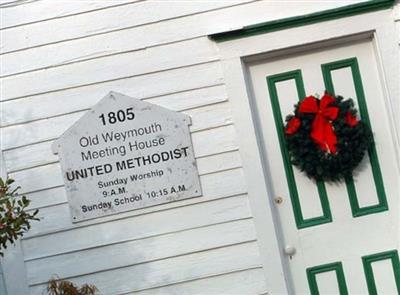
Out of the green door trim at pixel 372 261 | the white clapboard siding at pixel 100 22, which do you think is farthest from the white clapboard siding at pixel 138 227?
the white clapboard siding at pixel 100 22

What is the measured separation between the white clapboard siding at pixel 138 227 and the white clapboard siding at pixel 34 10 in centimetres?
152

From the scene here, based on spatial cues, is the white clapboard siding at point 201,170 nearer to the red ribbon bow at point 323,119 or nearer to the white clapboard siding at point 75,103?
the white clapboard siding at point 75,103

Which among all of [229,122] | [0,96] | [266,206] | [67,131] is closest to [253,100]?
[229,122]

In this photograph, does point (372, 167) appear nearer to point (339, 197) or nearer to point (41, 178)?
point (339, 197)

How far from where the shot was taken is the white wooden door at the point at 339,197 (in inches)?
249

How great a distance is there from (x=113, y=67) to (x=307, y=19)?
4.60 ft

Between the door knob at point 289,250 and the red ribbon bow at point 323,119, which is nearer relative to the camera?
the red ribbon bow at point 323,119

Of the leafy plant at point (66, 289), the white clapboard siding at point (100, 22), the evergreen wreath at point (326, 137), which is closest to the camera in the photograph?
the leafy plant at point (66, 289)

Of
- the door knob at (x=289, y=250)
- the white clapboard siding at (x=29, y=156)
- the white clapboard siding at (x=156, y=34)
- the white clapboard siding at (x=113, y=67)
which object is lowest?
the door knob at (x=289, y=250)

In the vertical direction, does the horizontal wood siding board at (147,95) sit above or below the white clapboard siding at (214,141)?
above

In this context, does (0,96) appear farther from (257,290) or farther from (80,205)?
(257,290)

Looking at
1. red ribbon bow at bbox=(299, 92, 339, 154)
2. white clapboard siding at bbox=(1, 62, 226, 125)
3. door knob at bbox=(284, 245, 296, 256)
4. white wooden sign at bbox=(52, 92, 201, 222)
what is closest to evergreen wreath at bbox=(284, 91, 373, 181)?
red ribbon bow at bbox=(299, 92, 339, 154)

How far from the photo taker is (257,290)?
627 cm

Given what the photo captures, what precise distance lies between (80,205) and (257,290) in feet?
4.55
